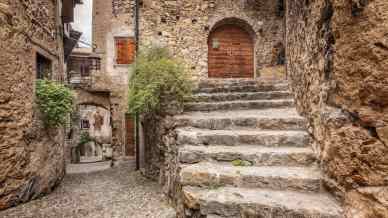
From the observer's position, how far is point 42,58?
5.41 m

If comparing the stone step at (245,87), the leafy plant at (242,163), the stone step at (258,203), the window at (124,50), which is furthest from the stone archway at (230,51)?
the stone step at (258,203)

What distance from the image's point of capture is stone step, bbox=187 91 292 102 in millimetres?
4191

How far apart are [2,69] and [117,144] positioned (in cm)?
658

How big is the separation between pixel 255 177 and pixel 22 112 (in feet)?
13.0

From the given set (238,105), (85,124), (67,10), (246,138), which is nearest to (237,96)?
(238,105)

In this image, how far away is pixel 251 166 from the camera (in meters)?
2.51

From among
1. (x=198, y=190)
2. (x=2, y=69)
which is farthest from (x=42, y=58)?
(x=198, y=190)

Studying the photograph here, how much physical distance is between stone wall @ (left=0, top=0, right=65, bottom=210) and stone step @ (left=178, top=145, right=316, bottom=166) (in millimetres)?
2851

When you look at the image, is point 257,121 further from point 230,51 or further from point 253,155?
point 230,51

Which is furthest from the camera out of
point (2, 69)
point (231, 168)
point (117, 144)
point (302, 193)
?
point (117, 144)

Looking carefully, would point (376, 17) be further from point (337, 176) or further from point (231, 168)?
point (231, 168)

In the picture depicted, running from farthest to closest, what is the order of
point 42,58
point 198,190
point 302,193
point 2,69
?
point 42,58 < point 2,69 < point 198,190 < point 302,193

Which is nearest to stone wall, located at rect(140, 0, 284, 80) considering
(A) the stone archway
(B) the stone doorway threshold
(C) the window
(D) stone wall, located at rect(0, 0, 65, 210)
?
(A) the stone archway

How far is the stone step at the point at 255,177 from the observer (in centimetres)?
215
